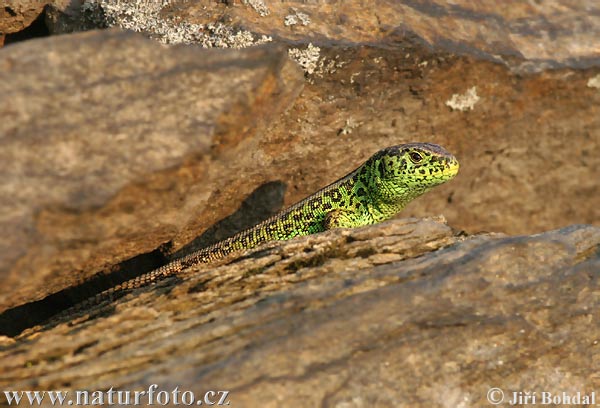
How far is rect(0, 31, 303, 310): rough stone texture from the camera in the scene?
18.0 ft

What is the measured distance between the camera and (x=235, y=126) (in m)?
6.04

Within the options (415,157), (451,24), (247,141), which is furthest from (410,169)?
(247,141)

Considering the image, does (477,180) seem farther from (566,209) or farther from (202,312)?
(202,312)

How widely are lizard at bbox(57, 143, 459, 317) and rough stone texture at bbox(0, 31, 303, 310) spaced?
287cm

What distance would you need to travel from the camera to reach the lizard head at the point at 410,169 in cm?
916

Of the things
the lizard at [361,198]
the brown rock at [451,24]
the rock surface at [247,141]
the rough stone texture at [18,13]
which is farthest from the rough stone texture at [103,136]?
the rough stone texture at [18,13]

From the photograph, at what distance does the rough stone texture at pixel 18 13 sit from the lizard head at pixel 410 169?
15.6 ft

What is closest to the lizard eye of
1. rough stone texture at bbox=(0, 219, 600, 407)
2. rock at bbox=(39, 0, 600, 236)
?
rock at bbox=(39, 0, 600, 236)

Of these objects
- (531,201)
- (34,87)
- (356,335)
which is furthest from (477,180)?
(34,87)

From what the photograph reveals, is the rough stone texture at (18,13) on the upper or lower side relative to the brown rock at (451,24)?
upper

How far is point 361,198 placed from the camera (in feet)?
31.8

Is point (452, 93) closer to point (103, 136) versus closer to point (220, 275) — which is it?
point (220, 275)

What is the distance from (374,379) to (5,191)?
318cm

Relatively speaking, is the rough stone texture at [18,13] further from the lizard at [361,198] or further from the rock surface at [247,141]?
the lizard at [361,198]
